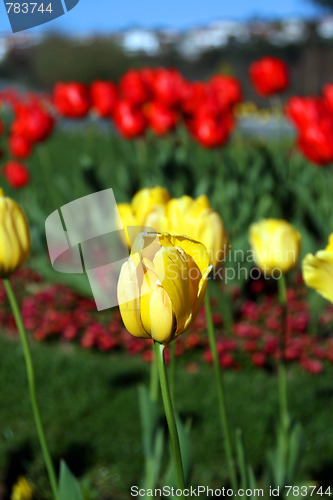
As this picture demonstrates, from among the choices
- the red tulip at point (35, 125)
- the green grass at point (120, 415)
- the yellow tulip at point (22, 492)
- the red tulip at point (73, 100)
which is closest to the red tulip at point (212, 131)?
the red tulip at point (35, 125)

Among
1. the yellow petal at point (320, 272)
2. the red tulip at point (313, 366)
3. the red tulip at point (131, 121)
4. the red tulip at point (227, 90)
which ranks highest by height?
the yellow petal at point (320, 272)

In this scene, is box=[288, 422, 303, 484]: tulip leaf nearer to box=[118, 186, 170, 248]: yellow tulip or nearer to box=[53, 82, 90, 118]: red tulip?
box=[118, 186, 170, 248]: yellow tulip

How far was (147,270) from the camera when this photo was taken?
851 mm

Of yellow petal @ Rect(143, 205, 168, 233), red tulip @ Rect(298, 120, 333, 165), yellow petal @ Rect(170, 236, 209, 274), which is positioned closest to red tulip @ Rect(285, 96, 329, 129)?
red tulip @ Rect(298, 120, 333, 165)

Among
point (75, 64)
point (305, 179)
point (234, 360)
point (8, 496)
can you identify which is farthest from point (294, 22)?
point (8, 496)

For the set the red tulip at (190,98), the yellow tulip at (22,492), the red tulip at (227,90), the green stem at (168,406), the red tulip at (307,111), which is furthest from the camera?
the red tulip at (227,90)

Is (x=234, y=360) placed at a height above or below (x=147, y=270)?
below

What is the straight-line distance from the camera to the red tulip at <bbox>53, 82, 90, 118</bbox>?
4.82 meters

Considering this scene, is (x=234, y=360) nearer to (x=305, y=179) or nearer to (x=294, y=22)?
(x=305, y=179)

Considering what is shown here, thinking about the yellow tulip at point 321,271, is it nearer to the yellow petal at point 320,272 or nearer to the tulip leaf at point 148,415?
the yellow petal at point 320,272

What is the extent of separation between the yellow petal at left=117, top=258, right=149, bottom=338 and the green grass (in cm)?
160

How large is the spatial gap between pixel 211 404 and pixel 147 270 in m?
2.17

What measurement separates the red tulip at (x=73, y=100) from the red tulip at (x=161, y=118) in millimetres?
637

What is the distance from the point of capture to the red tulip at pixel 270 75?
467 centimetres
